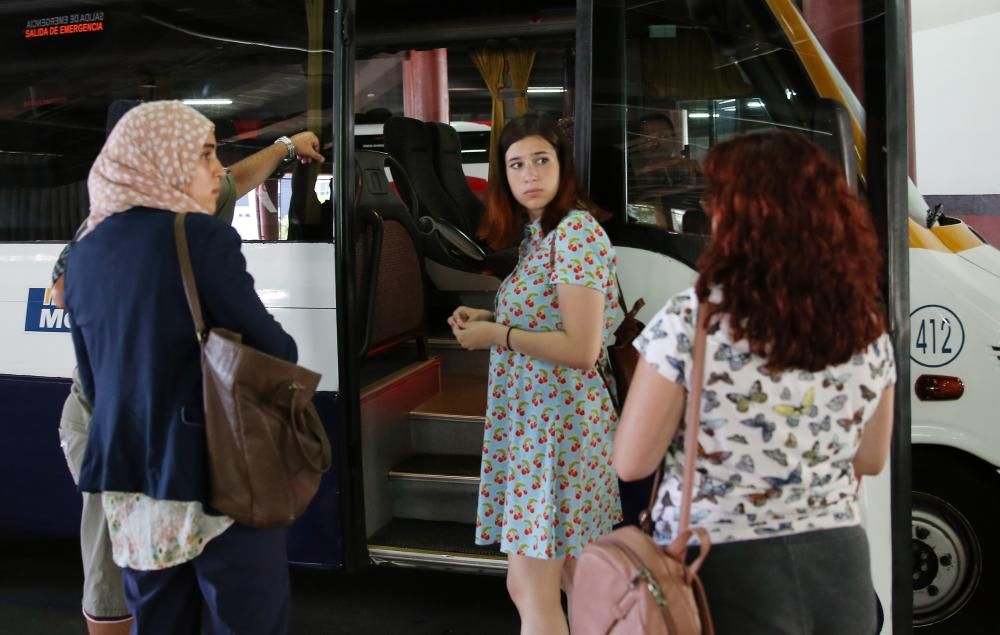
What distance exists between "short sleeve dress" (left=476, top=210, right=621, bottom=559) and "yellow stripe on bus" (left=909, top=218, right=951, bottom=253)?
4.00 feet

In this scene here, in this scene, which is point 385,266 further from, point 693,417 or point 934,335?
point 693,417

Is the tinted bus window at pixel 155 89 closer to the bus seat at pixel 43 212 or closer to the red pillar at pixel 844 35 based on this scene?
the bus seat at pixel 43 212

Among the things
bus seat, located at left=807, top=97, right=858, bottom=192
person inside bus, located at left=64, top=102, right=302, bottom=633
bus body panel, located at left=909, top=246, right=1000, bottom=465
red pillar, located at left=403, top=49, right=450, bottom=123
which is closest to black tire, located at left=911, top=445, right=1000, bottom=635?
bus body panel, located at left=909, top=246, right=1000, bottom=465

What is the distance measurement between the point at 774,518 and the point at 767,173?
0.56 metres

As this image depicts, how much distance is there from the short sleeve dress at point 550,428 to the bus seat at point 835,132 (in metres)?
0.80

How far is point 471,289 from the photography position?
4984 mm

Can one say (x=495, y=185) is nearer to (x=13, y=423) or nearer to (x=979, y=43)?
(x=13, y=423)

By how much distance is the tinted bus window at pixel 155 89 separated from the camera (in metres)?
3.05

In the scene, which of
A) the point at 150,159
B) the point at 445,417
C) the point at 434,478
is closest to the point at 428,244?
the point at 445,417

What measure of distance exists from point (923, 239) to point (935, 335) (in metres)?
0.31

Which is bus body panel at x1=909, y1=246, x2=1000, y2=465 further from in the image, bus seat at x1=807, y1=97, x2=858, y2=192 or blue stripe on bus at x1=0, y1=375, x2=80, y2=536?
blue stripe on bus at x1=0, y1=375, x2=80, y2=536

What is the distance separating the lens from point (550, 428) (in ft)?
7.60

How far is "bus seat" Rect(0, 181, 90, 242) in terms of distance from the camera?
3.37 m

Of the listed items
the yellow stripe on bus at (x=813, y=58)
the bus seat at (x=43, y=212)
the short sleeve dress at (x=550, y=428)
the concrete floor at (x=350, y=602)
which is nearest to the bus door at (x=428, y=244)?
the concrete floor at (x=350, y=602)
